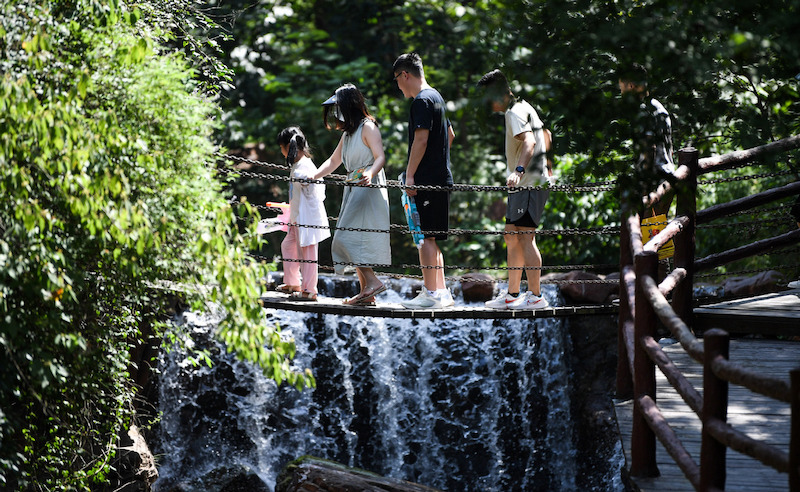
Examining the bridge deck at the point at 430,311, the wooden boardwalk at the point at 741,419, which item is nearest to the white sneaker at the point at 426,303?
the bridge deck at the point at 430,311

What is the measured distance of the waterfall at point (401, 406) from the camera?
9.07m

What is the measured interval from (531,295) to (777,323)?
1.70m

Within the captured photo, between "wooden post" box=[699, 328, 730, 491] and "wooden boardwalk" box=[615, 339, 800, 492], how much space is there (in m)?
0.46

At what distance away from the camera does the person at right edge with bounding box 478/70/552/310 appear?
249 inches

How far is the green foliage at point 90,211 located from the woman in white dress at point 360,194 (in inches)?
67.9

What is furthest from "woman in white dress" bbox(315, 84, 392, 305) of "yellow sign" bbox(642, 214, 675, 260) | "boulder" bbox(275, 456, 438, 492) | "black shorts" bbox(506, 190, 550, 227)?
"yellow sign" bbox(642, 214, 675, 260)

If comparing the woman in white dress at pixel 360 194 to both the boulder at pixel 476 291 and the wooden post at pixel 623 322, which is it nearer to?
the wooden post at pixel 623 322

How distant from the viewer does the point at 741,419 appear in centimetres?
450

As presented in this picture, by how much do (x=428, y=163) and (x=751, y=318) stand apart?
232 centimetres

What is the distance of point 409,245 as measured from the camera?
45.9 ft

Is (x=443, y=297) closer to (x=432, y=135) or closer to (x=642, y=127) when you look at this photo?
(x=432, y=135)

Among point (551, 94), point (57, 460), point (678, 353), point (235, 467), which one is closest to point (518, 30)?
point (551, 94)

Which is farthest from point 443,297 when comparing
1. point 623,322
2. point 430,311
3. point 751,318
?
point 751,318

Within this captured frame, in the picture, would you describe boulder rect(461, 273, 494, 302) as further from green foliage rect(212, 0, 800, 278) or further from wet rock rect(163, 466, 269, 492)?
wet rock rect(163, 466, 269, 492)
